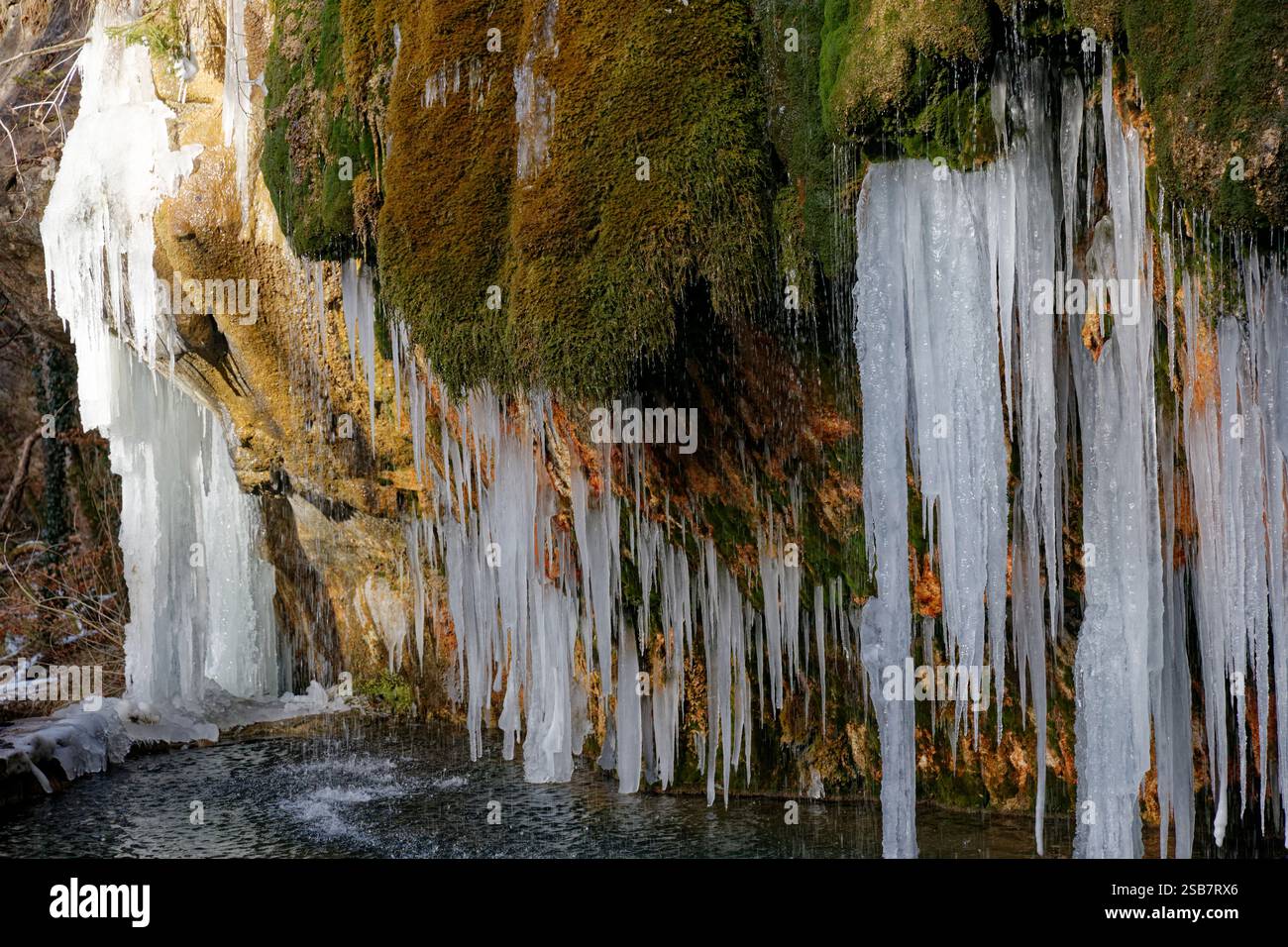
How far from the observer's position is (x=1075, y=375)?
5672mm

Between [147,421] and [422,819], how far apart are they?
531 centimetres

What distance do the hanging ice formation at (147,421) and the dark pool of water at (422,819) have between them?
80.2 inches

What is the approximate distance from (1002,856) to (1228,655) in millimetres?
2636

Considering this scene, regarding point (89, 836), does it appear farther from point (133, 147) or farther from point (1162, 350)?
point (1162, 350)

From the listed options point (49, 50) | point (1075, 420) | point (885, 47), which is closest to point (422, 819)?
point (1075, 420)

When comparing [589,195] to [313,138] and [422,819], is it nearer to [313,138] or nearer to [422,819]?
[313,138]

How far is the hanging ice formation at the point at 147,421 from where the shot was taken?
32.7 feet

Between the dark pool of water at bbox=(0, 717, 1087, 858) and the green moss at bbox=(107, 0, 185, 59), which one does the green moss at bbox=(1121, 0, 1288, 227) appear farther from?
the green moss at bbox=(107, 0, 185, 59)

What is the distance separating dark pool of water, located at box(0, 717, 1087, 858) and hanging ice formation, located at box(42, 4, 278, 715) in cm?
204

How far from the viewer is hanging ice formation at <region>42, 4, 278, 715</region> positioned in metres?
9.97

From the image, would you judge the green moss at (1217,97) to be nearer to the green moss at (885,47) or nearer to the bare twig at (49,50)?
the green moss at (885,47)

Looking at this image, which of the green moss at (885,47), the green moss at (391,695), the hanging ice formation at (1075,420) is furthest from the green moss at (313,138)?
the green moss at (391,695)

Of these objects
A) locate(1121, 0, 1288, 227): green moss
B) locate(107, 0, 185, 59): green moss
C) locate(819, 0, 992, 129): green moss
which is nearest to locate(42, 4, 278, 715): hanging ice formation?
locate(107, 0, 185, 59): green moss
